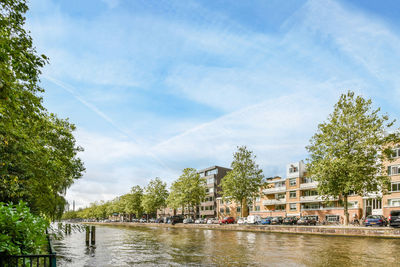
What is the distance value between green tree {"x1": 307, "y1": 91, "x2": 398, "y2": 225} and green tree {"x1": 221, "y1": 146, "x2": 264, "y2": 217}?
24.5 meters

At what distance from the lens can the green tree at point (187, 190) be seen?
8738cm

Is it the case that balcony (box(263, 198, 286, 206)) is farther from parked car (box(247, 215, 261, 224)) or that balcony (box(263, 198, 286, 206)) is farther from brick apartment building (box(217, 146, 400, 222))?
parked car (box(247, 215, 261, 224))

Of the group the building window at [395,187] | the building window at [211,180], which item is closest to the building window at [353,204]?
the building window at [395,187]

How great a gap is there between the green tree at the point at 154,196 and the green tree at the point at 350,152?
226 ft

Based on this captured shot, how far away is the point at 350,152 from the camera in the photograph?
45.1 metres

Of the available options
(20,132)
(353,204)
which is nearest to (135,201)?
(353,204)

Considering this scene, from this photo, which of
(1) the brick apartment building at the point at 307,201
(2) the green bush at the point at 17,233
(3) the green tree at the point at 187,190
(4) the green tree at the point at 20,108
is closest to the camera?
(2) the green bush at the point at 17,233

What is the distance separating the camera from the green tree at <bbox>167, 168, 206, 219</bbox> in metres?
87.4

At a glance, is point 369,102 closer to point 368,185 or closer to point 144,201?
point 368,185

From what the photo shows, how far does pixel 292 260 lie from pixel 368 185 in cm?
2819

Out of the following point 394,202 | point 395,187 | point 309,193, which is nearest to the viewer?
point 394,202

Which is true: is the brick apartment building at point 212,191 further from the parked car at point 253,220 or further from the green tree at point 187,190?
the parked car at point 253,220

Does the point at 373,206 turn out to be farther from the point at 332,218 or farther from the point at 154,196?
the point at 154,196

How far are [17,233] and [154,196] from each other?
104 m
